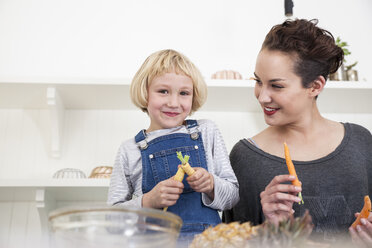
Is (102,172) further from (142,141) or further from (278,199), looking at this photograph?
(278,199)

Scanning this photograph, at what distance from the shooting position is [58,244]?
19.9 inches

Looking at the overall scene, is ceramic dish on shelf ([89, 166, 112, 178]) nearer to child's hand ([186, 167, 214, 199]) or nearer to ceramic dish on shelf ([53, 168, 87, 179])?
ceramic dish on shelf ([53, 168, 87, 179])

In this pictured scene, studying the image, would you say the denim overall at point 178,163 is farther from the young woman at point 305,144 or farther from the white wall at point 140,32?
the white wall at point 140,32

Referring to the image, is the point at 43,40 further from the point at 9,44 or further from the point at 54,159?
the point at 54,159

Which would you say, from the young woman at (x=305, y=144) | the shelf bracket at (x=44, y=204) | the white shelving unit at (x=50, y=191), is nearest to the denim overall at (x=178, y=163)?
the young woman at (x=305, y=144)

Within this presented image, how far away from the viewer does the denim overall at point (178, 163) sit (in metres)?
1.21

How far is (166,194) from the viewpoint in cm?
98

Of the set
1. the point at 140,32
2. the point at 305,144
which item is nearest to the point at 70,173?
the point at 140,32

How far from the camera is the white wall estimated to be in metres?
2.37

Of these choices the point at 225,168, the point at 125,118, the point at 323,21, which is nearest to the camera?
the point at 225,168

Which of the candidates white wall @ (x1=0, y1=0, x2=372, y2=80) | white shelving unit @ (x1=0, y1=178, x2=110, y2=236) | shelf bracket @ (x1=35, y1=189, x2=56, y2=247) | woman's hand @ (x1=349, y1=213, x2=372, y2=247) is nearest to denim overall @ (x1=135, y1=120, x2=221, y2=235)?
woman's hand @ (x1=349, y1=213, x2=372, y2=247)

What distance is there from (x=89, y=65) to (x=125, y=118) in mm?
370

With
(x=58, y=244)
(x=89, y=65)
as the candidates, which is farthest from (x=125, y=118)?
(x=58, y=244)

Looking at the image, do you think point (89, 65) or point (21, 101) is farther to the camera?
point (89, 65)
